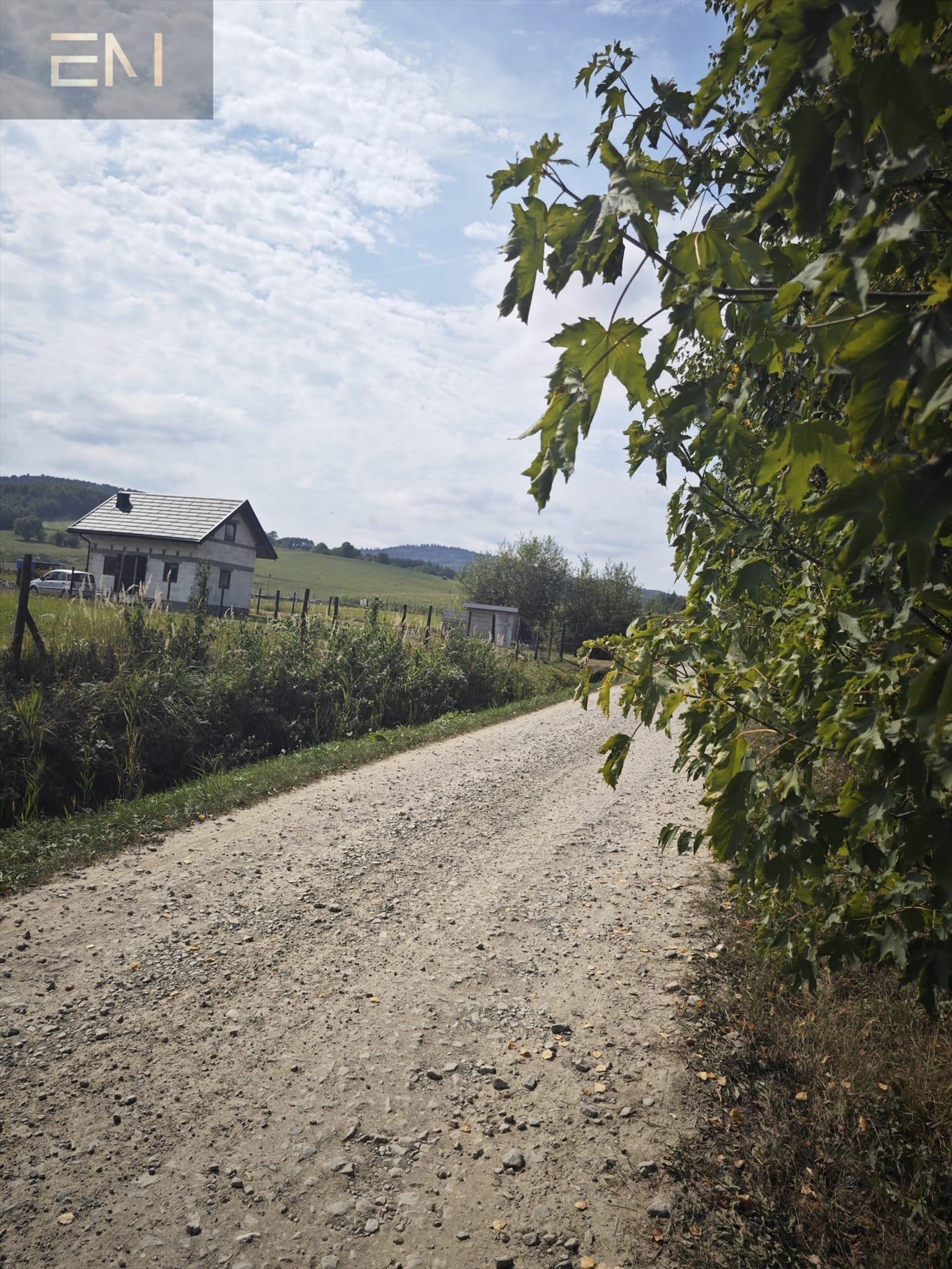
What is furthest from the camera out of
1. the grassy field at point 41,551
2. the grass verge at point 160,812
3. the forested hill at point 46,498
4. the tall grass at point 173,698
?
the forested hill at point 46,498

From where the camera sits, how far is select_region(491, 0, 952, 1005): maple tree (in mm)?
1096

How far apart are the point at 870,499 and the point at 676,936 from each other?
5.06m

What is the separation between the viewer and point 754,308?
1.58 meters

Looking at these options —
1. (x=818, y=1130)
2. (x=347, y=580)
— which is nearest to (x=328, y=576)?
(x=347, y=580)

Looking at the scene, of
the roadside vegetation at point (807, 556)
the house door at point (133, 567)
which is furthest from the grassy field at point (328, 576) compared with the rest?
the roadside vegetation at point (807, 556)

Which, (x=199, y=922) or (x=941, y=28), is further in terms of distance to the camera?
(x=199, y=922)

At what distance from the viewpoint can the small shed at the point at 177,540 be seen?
39.9 metres

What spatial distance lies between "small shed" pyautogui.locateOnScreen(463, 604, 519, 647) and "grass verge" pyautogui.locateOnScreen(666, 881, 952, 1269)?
111 ft

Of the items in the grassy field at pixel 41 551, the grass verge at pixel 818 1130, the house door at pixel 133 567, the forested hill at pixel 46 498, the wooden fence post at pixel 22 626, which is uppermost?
the forested hill at pixel 46 498

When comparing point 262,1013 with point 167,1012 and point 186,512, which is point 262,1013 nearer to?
point 167,1012

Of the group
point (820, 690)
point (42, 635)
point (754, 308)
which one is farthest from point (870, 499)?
point (42, 635)

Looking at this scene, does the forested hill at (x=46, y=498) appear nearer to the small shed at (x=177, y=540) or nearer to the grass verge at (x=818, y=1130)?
the small shed at (x=177, y=540)

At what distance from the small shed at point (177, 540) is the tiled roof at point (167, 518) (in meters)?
0.04

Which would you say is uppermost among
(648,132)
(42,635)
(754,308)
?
(648,132)
